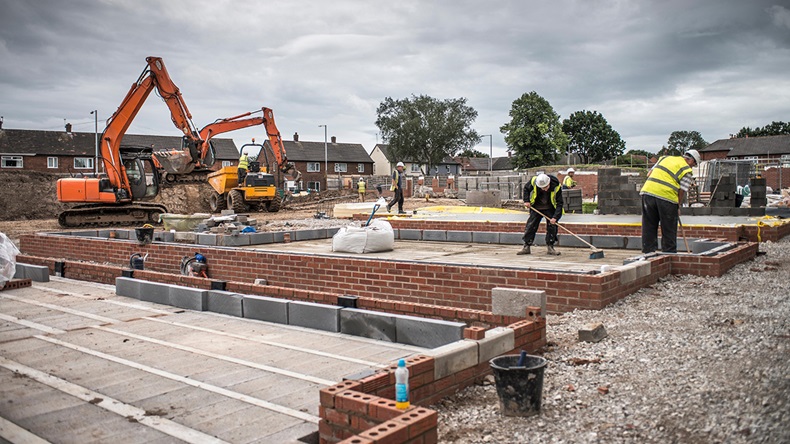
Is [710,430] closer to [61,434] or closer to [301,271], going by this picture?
[61,434]

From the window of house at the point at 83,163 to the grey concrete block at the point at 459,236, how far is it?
→ 4236cm

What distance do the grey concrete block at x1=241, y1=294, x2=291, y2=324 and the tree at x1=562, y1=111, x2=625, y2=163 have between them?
71995 mm

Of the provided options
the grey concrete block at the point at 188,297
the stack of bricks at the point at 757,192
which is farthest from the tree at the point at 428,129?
the grey concrete block at the point at 188,297

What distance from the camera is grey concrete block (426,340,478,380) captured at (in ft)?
11.9

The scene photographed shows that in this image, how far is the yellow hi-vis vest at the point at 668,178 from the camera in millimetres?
7656

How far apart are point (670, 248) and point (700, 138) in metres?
102

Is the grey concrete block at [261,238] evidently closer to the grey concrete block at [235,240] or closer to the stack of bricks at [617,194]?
the grey concrete block at [235,240]

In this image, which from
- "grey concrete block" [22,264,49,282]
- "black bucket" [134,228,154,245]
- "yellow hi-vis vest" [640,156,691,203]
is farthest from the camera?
"black bucket" [134,228,154,245]

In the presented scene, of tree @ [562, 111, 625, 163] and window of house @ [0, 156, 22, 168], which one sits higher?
tree @ [562, 111, 625, 163]

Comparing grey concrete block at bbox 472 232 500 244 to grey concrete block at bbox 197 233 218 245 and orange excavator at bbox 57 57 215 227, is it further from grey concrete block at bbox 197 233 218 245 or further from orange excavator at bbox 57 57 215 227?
orange excavator at bbox 57 57 215 227

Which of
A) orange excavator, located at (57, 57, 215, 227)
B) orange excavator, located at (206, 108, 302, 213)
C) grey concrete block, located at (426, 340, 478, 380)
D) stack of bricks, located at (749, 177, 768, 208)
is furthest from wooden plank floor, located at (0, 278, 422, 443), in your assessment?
orange excavator, located at (206, 108, 302, 213)

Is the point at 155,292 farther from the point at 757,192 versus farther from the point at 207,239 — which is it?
the point at 757,192

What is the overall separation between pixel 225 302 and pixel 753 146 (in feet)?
221

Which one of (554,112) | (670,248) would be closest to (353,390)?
(670,248)
